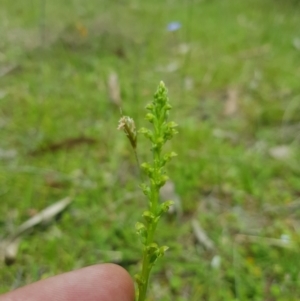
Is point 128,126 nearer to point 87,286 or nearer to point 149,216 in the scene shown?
point 149,216

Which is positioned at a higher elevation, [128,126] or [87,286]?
[128,126]

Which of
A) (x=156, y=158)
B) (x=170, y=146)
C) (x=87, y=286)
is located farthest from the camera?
Result: (x=170, y=146)

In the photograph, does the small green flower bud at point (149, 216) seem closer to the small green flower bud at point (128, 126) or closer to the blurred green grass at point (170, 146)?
the small green flower bud at point (128, 126)

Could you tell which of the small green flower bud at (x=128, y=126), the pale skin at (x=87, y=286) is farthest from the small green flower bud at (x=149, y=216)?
the pale skin at (x=87, y=286)

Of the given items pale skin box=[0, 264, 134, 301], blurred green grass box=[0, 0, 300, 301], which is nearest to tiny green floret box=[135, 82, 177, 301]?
pale skin box=[0, 264, 134, 301]

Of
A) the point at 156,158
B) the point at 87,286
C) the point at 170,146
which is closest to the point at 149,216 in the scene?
the point at 156,158

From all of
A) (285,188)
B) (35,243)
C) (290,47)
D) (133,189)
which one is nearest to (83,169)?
(133,189)
